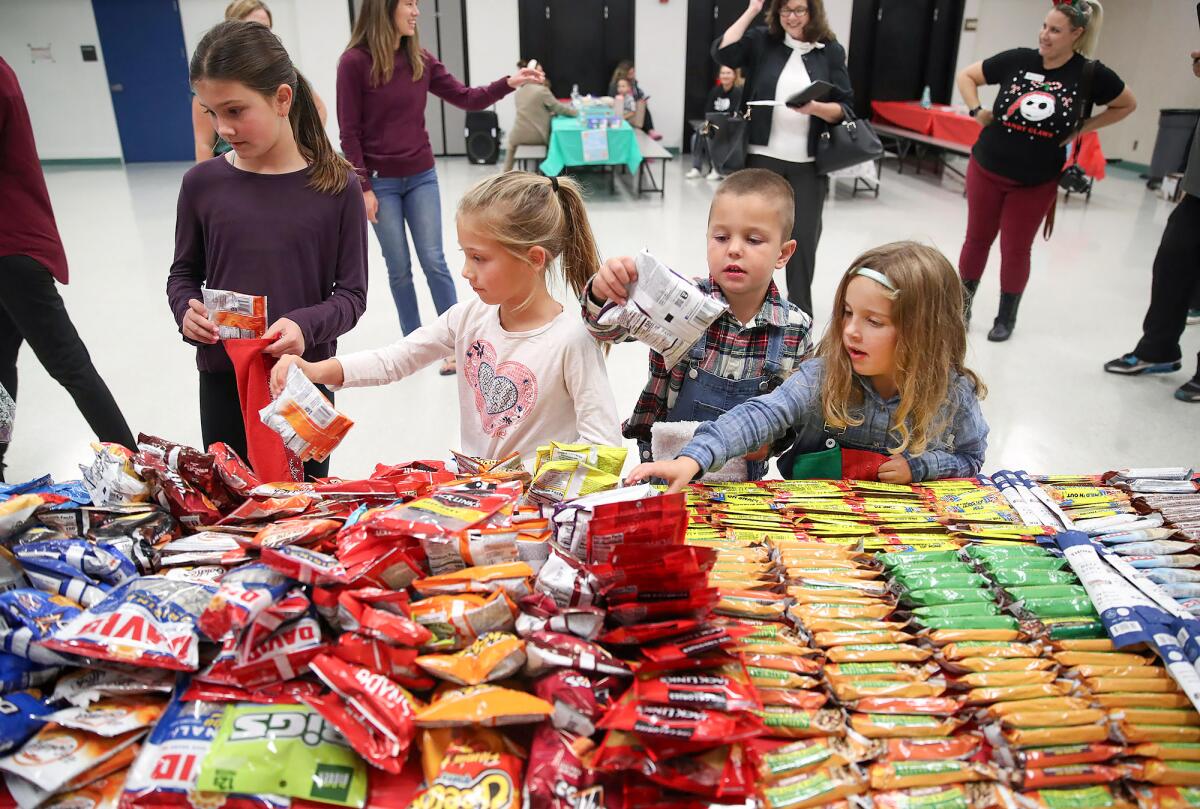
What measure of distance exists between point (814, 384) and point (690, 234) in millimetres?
5376

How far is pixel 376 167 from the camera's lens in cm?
358

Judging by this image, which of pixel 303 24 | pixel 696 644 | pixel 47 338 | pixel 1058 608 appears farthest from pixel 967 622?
pixel 303 24

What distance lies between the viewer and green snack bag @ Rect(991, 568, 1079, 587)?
1196 millimetres

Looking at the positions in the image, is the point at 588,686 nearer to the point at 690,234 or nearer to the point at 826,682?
the point at 826,682

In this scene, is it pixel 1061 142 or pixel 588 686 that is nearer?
pixel 588 686

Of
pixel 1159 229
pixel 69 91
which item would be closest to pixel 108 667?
pixel 1159 229

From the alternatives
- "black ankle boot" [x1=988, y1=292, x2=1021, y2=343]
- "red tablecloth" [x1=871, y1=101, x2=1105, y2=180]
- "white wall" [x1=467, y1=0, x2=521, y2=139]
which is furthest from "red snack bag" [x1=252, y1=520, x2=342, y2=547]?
"white wall" [x1=467, y1=0, x2=521, y2=139]

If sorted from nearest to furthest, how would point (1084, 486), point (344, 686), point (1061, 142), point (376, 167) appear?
1. point (344, 686)
2. point (1084, 486)
3. point (376, 167)
4. point (1061, 142)

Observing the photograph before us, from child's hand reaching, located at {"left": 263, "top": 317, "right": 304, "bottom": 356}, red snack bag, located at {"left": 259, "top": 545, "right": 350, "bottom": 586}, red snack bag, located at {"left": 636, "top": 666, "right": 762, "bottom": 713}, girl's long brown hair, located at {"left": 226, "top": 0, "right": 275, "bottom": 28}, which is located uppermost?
girl's long brown hair, located at {"left": 226, "top": 0, "right": 275, "bottom": 28}

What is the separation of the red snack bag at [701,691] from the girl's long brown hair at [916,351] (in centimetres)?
78

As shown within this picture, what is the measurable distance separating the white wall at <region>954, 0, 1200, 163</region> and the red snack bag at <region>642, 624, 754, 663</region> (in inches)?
455

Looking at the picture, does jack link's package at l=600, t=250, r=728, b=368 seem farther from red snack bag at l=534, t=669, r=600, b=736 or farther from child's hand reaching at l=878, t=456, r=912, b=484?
red snack bag at l=534, t=669, r=600, b=736

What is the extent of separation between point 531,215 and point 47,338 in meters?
1.77

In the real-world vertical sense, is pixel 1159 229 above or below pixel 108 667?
below
